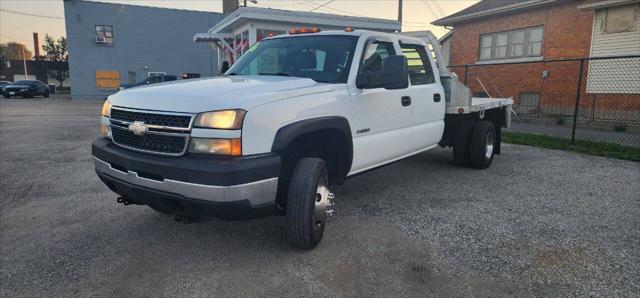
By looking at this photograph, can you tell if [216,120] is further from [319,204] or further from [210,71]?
[210,71]

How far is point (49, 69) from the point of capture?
62.6 meters

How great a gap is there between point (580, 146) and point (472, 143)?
429 cm

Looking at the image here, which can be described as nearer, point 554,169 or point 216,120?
point 216,120

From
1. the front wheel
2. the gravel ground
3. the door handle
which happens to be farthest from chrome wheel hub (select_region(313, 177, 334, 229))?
the door handle

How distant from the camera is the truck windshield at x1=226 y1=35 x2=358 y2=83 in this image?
Answer: 411 centimetres

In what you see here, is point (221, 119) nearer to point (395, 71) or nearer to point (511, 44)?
point (395, 71)

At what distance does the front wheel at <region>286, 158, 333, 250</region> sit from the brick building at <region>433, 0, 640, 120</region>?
1042 cm

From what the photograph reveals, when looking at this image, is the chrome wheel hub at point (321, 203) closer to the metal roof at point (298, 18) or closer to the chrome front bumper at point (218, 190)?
the chrome front bumper at point (218, 190)

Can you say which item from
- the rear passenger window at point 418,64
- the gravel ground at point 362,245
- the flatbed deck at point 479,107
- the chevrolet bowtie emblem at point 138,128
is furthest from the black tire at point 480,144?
the chevrolet bowtie emblem at point 138,128

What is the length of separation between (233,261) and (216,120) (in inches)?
47.2

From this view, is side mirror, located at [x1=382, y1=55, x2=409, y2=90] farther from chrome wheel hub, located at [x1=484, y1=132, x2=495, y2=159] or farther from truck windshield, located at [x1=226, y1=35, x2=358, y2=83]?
chrome wheel hub, located at [x1=484, y1=132, x2=495, y2=159]

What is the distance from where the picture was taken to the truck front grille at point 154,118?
9.79 feet

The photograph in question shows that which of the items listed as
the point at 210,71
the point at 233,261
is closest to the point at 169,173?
the point at 233,261

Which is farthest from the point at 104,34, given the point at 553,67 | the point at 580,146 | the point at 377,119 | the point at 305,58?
the point at 377,119
